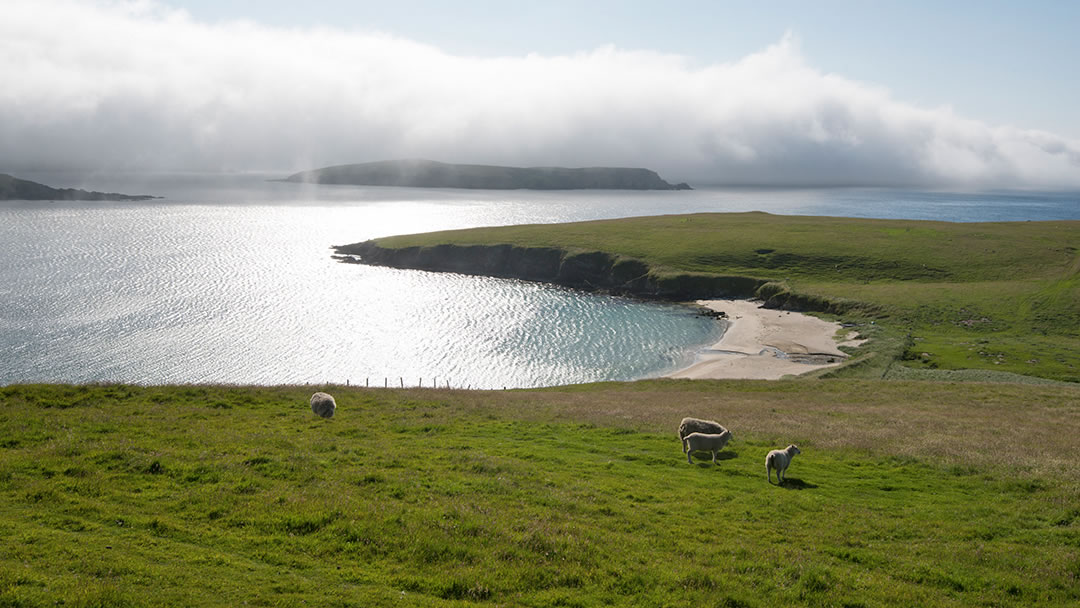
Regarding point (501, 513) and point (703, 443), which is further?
point (703, 443)

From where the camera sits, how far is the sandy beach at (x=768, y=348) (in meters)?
74.1

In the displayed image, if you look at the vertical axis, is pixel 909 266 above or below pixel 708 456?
above

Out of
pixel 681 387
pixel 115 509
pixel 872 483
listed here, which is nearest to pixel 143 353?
pixel 681 387

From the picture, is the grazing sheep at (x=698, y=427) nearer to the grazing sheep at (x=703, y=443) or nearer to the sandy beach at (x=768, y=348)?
the grazing sheep at (x=703, y=443)

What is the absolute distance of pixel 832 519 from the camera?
19.2 m

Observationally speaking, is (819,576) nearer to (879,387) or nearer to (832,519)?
(832,519)

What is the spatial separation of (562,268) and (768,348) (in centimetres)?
6286

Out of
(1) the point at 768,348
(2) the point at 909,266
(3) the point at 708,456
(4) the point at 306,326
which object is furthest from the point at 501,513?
(2) the point at 909,266

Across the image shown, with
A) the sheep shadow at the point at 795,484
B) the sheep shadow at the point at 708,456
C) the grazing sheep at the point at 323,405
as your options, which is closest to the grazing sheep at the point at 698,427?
the sheep shadow at the point at 708,456

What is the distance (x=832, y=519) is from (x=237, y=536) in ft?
57.6

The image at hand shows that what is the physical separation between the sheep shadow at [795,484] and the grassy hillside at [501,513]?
0.45ft

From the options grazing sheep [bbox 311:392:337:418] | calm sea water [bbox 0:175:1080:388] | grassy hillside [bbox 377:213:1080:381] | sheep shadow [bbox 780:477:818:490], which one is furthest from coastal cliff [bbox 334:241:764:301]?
sheep shadow [bbox 780:477:818:490]

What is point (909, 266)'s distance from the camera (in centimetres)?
12519

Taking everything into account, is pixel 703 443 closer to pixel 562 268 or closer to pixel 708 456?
pixel 708 456
